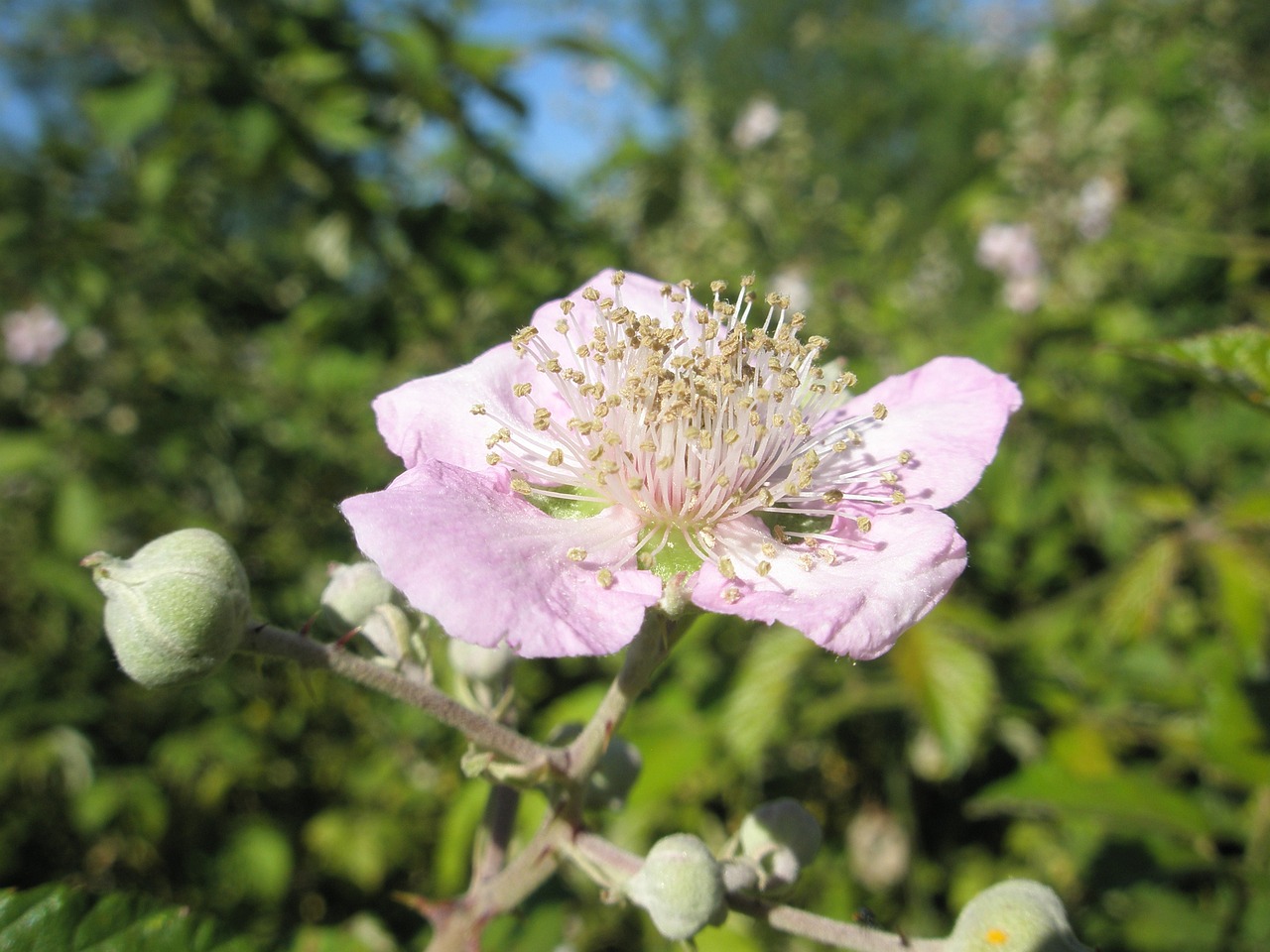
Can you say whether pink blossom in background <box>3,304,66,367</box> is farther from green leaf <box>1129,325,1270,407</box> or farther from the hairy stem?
green leaf <box>1129,325,1270,407</box>

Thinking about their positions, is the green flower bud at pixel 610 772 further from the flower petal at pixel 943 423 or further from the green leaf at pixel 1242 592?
the green leaf at pixel 1242 592

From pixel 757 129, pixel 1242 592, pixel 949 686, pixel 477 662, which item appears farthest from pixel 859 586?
pixel 757 129

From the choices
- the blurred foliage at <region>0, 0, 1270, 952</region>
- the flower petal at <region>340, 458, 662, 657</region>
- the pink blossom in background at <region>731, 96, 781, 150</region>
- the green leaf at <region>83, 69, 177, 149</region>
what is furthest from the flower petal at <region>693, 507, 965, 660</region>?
the pink blossom in background at <region>731, 96, 781, 150</region>

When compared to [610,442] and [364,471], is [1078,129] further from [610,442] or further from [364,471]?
[610,442]

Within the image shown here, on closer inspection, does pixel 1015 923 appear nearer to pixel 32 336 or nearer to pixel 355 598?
pixel 355 598

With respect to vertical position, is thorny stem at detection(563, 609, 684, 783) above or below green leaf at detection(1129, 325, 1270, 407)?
below

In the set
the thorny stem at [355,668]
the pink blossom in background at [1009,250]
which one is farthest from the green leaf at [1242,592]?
the pink blossom in background at [1009,250]
